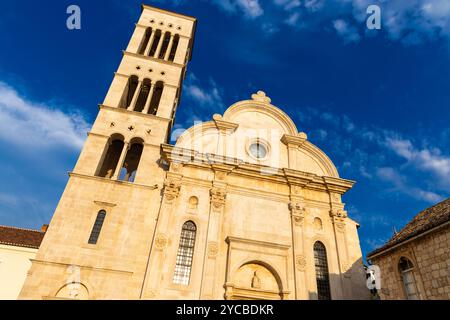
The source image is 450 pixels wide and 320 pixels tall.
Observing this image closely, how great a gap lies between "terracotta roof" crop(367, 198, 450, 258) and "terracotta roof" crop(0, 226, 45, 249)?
26039 mm

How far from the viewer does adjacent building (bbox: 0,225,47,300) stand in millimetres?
21781

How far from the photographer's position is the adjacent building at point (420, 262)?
1062 cm

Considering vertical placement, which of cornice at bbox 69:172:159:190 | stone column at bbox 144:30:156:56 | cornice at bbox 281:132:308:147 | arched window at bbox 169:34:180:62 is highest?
arched window at bbox 169:34:180:62

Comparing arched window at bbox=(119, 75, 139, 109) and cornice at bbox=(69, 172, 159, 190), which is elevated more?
arched window at bbox=(119, 75, 139, 109)

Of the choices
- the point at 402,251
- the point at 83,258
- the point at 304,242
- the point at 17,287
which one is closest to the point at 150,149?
the point at 83,258

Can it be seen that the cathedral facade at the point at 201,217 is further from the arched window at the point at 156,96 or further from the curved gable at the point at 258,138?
the arched window at the point at 156,96

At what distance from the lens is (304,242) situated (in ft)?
53.3

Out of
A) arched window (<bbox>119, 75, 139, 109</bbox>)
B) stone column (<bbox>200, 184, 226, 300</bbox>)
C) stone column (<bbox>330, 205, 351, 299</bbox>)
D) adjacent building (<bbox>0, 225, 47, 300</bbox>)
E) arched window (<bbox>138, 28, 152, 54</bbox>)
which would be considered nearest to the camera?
stone column (<bbox>200, 184, 226, 300</bbox>)

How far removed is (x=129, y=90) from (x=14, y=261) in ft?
55.2

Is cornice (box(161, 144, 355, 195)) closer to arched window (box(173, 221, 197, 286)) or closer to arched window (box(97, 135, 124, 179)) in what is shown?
arched window (box(173, 221, 197, 286))

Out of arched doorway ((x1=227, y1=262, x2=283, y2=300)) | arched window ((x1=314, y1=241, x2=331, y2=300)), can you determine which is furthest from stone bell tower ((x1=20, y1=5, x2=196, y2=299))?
arched window ((x1=314, y1=241, x2=331, y2=300))

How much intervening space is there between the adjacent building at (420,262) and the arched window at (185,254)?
9463 millimetres

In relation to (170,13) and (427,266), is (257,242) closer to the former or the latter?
(427,266)

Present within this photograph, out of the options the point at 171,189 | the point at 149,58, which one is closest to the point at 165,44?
the point at 149,58
